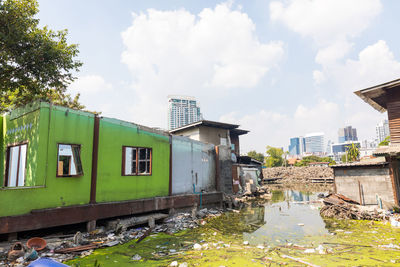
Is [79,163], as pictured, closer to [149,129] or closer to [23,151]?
[23,151]

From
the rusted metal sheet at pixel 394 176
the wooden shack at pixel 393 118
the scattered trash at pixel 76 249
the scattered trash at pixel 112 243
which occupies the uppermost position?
the wooden shack at pixel 393 118

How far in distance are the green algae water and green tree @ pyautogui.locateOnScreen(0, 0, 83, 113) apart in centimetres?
758

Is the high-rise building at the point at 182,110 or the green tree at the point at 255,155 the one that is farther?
the high-rise building at the point at 182,110

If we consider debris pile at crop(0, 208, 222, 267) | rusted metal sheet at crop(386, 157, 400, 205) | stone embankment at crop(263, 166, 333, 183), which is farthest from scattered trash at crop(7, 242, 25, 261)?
stone embankment at crop(263, 166, 333, 183)

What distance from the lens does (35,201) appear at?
6.79 meters

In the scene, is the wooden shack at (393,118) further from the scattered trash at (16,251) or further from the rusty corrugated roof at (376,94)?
the scattered trash at (16,251)

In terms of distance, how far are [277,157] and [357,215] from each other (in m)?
60.5

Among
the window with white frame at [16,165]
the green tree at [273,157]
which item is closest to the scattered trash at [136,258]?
the window with white frame at [16,165]

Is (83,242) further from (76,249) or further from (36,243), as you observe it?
(36,243)

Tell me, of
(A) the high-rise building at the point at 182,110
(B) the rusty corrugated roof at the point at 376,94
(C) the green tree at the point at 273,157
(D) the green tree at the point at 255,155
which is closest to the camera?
(B) the rusty corrugated roof at the point at 376,94

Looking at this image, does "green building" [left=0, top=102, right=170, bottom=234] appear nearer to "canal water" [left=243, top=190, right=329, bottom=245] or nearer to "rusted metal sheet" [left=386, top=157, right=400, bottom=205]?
"canal water" [left=243, top=190, right=329, bottom=245]

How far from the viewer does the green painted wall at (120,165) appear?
870cm

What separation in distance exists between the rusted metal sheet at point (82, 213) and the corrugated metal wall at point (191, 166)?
3.04 feet

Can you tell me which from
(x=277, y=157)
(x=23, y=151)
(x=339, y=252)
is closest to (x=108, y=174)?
(x=23, y=151)
